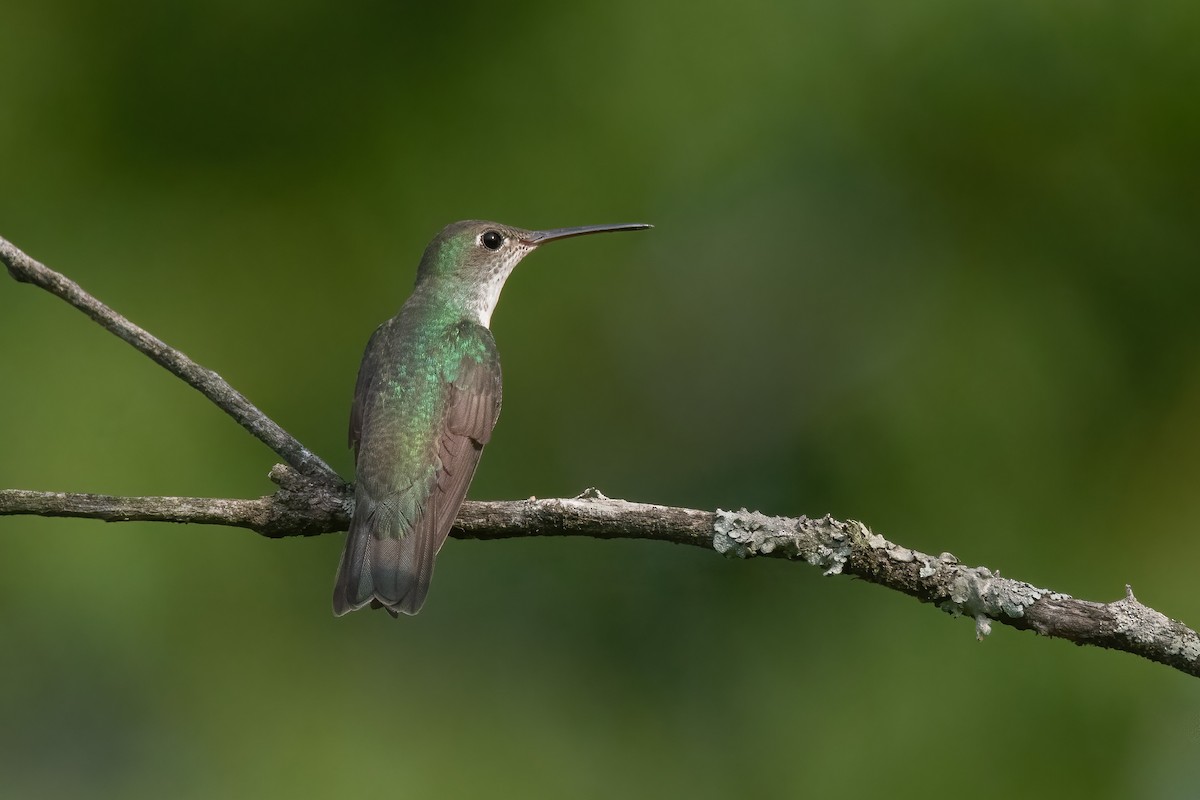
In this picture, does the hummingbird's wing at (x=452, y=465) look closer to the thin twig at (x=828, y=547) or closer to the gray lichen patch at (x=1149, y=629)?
the thin twig at (x=828, y=547)

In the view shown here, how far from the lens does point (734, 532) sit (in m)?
3.34

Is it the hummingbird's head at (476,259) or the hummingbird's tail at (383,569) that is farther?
the hummingbird's head at (476,259)

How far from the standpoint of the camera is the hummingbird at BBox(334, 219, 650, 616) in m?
4.02

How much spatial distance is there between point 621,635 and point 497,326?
1671 mm

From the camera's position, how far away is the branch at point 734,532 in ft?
9.97

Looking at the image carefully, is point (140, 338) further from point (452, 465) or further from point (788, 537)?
point (788, 537)

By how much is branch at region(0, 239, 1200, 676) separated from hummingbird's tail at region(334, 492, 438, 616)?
37cm

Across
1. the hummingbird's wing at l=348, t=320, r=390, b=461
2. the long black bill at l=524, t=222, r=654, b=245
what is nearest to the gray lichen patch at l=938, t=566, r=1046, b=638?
the hummingbird's wing at l=348, t=320, r=390, b=461

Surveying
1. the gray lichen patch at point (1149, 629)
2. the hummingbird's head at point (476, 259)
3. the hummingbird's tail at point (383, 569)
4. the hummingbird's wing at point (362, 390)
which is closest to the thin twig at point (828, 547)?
the gray lichen patch at point (1149, 629)

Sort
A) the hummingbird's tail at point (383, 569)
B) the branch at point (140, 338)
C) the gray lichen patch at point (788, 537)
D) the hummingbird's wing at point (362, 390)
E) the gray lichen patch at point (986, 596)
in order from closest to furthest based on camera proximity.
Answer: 1. the gray lichen patch at point (986, 596)
2. the gray lichen patch at point (788, 537)
3. the branch at point (140, 338)
4. the hummingbird's tail at point (383, 569)
5. the hummingbird's wing at point (362, 390)

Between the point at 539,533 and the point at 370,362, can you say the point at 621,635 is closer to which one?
the point at 370,362

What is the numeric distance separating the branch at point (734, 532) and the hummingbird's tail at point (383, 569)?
370 millimetres

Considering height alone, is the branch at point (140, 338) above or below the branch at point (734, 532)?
above

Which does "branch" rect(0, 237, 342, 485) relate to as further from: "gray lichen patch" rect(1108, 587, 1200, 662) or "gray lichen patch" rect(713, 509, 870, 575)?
"gray lichen patch" rect(1108, 587, 1200, 662)
